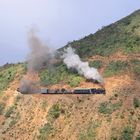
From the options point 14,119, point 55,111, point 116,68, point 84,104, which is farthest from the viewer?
point 116,68

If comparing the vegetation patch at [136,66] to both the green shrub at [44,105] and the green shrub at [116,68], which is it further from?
the green shrub at [44,105]

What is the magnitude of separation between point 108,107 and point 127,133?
6490 millimetres

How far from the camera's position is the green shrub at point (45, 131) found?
68.5 meters

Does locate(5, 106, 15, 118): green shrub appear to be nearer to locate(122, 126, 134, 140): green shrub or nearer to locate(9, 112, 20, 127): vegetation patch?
locate(9, 112, 20, 127): vegetation patch

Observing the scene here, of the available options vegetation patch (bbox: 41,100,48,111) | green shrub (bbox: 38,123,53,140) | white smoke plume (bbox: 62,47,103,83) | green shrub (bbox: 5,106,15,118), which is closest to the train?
vegetation patch (bbox: 41,100,48,111)

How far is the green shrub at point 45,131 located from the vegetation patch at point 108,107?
7.96 meters

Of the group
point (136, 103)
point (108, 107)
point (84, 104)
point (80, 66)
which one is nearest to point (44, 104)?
point (84, 104)

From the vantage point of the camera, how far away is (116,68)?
78250 mm

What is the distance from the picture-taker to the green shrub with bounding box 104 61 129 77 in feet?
253

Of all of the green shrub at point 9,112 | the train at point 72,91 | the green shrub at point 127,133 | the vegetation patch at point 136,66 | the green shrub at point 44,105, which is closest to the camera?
the green shrub at point 127,133

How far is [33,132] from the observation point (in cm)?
7038

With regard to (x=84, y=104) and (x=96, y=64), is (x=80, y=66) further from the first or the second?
(x=84, y=104)

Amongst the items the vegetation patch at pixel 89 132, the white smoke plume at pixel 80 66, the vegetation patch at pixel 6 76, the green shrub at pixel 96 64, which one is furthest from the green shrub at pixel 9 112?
the green shrub at pixel 96 64

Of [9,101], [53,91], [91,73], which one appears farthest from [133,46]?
[9,101]
